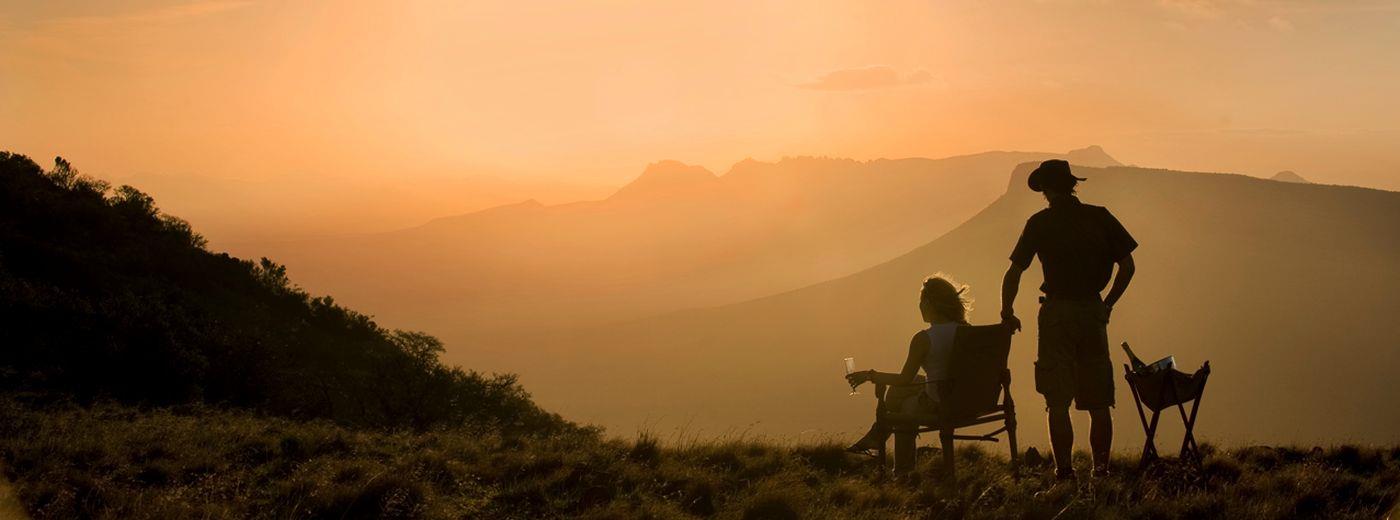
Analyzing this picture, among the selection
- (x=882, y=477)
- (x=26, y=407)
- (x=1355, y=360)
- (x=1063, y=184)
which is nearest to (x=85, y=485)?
(x=26, y=407)

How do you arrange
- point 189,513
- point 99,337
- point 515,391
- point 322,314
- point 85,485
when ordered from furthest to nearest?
1. point 515,391
2. point 322,314
3. point 99,337
4. point 85,485
5. point 189,513

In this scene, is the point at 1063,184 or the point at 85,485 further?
the point at 1063,184

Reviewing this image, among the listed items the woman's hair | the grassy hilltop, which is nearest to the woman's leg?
the grassy hilltop

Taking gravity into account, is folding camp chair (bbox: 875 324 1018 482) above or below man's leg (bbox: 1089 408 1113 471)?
above

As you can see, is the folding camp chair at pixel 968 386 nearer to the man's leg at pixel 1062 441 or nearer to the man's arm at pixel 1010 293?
the man's arm at pixel 1010 293

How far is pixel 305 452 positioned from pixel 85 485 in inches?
55.5

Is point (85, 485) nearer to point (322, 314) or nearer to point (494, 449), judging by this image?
point (494, 449)

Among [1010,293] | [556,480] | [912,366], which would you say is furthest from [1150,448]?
[556,480]

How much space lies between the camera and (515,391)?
25.4 m

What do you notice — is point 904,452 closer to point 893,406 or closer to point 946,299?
point 893,406

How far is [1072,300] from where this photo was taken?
6.31 meters

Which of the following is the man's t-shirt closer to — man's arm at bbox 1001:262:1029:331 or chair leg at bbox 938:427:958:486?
man's arm at bbox 1001:262:1029:331

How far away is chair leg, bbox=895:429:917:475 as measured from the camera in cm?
670

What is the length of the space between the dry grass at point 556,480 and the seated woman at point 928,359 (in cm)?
48
